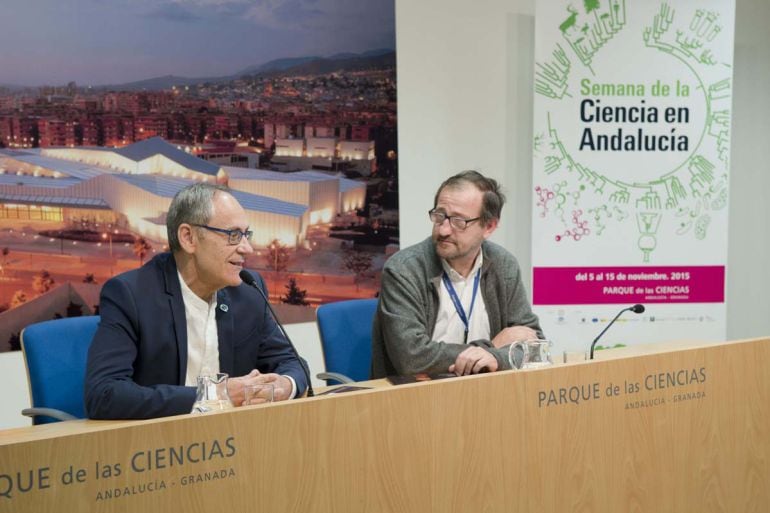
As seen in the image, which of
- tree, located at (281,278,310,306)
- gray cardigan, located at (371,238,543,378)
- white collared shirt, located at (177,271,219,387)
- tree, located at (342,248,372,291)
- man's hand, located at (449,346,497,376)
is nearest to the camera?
white collared shirt, located at (177,271,219,387)

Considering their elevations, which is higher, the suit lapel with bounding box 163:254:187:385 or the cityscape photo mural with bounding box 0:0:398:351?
the cityscape photo mural with bounding box 0:0:398:351

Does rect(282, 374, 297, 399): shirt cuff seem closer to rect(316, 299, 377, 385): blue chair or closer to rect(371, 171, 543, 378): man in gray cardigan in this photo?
rect(371, 171, 543, 378): man in gray cardigan

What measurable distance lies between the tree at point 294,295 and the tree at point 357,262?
0.28 m

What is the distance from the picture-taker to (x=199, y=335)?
2.78 meters

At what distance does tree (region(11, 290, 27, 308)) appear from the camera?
4.20 meters

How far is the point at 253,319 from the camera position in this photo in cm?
293

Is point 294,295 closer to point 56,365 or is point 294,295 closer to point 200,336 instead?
point 56,365

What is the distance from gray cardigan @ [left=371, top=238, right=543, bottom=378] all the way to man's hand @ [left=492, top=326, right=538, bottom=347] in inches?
1.7

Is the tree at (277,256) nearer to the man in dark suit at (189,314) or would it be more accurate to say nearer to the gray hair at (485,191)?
the gray hair at (485,191)

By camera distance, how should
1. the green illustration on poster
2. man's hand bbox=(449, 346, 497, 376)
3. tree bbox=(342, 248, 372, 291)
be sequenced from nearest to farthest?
man's hand bbox=(449, 346, 497, 376)
the green illustration on poster
tree bbox=(342, 248, 372, 291)

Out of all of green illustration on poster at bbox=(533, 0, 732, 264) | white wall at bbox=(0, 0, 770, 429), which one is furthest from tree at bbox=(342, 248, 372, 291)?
green illustration on poster at bbox=(533, 0, 732, 264)

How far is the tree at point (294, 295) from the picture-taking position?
192 inches

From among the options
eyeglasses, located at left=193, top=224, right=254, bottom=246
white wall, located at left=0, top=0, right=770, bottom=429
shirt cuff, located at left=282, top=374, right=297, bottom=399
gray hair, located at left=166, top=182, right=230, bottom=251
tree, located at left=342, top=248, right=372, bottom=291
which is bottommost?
shirt cuff, located at left=282, top=374, right=297, bottom=399

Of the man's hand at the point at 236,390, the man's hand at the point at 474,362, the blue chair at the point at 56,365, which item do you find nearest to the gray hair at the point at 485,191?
the man's hand at the point at 474,362
